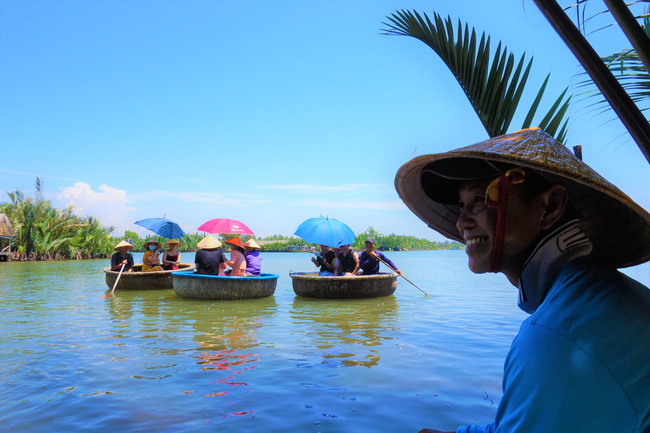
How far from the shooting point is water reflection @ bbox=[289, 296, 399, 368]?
6020mm

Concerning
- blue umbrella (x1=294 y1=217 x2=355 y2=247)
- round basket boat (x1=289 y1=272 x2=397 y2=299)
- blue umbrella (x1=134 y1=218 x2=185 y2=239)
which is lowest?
round basket boat (x1=289 y1=272 x2=397 y2=299)

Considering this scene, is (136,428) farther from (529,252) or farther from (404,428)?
(529,252)

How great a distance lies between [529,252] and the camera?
1.37m

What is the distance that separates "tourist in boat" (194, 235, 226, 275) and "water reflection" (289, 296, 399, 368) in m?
2.19

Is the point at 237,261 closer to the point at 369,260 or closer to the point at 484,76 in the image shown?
the point at 369,260

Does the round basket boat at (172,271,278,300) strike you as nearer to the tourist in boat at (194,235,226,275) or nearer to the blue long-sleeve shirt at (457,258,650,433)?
the tourist in boat at (194,235,226,275)

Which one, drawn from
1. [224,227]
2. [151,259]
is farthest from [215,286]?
[151,259]

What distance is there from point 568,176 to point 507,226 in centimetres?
22

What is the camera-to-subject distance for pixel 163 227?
1625 cm

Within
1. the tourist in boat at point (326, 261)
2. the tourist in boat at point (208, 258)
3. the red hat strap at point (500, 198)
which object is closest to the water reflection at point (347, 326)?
the tourist in boat at point (326, 261)

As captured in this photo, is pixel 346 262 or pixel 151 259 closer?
pixel 346 262

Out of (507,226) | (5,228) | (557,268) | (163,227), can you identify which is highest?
(5,228)

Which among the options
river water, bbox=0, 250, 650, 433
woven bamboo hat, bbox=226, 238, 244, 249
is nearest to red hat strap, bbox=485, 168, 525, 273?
river water, bbox=0, 250, 650, 433

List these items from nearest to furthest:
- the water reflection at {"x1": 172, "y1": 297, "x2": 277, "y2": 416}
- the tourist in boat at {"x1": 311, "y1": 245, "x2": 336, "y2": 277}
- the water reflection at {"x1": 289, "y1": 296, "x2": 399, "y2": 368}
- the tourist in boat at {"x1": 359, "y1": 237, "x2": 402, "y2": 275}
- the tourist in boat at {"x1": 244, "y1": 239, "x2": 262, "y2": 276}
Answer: the water reflection at {"x1": 172, "y1": 297, "x2": 277, "y2": 416} → the water reflection at {"x1": 289, "y1": 296, "x2": 399, "y2": 368} → the tourist in boat at {"x1": 244, "y1": 239, "x2": 262, "y2": 276} → the tourist in boat at {"x1": 359, "y1": 237, "x2": 402, "y2": 275} → the tourist in boat at {"x1": 311, "y1": 245, "x2": 336, "y2": 277}
